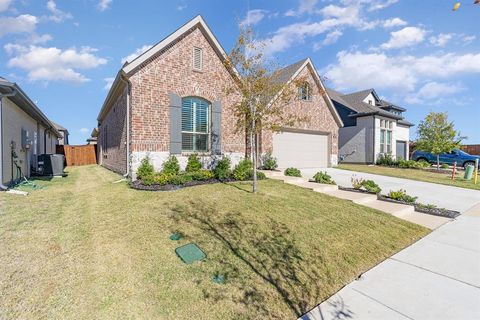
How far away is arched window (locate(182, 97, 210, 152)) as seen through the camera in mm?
10469

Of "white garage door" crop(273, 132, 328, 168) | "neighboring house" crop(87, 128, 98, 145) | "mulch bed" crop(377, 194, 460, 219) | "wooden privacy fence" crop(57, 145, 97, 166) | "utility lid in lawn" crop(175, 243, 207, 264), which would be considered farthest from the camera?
"neighboring house" crop(87, 128, 98, 145)

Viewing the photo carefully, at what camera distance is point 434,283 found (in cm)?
368

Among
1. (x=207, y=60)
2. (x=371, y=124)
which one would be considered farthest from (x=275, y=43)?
(x=371, y=124)

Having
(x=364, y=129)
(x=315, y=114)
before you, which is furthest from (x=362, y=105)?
(x=315, y=114)

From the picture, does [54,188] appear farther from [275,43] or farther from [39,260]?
[275,43]

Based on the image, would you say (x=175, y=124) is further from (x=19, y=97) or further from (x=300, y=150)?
(x=300, y=150)

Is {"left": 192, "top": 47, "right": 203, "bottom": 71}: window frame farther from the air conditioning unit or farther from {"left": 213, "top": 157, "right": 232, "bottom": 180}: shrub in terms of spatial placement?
the air conditioning unit

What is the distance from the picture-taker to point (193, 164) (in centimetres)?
1031

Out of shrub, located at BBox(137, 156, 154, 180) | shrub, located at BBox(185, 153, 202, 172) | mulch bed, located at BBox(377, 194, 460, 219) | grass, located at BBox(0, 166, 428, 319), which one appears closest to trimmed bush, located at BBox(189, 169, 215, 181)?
shrub, located at BBox(185, 153, 202, 172)

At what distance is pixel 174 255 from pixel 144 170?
575 cm

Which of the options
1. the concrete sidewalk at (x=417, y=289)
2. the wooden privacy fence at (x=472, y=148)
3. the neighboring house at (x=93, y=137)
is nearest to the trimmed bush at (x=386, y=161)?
the wooden privacy fence at (x=472, y=148)

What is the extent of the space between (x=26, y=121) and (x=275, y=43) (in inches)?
485

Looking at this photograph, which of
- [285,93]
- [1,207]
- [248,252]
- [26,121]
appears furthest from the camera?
[26,121]

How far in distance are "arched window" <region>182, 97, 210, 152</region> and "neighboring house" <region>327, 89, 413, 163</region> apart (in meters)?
15.1
